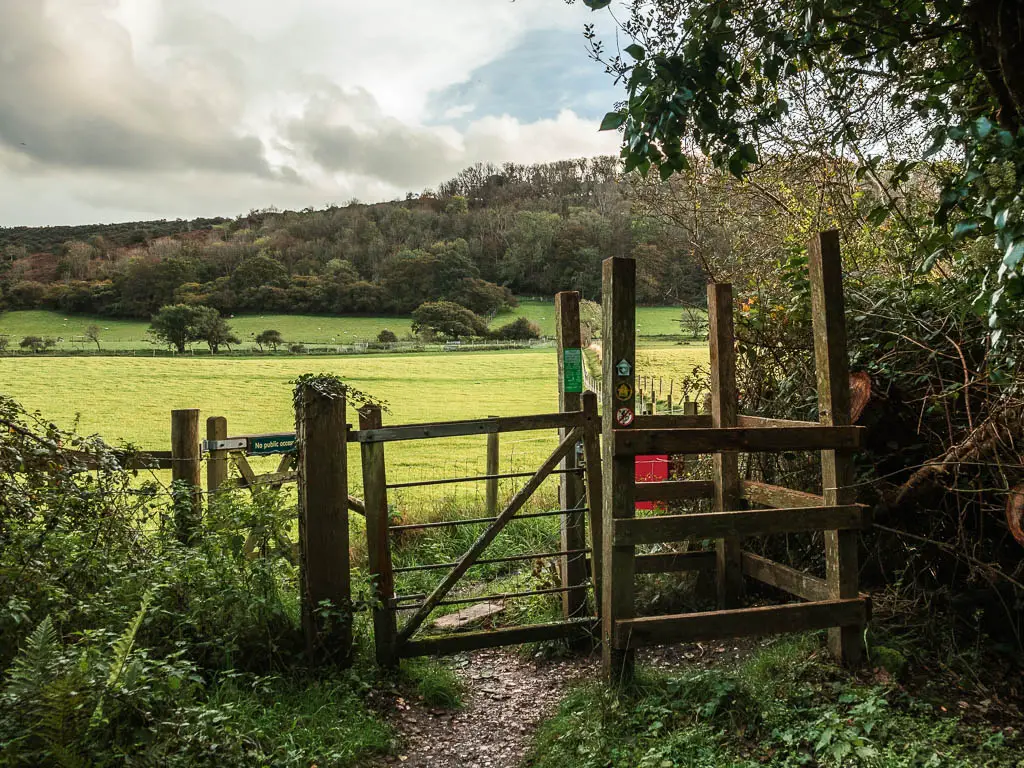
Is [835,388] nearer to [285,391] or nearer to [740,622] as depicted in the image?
[740,622]

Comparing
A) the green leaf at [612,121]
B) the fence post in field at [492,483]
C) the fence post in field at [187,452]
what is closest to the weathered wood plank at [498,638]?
the fence post in field at [187,452]

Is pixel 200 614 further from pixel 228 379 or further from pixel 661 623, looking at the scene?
pixel 228 379

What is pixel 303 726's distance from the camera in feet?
13.8

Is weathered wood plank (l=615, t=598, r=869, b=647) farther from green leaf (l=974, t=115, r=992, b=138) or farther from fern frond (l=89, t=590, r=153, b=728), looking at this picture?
green leaf (l=974, t=115, r=992, b=138)

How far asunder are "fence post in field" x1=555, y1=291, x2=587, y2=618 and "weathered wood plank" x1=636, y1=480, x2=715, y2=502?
1.72ft

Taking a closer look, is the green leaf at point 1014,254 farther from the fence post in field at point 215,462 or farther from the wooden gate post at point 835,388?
the fence post in field at point 215,462

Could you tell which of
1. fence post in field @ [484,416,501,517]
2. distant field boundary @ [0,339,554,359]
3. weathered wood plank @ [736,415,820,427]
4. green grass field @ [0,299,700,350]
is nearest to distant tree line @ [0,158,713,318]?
green grass field @ [0,299,700,350]

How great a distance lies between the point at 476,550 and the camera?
5.54m

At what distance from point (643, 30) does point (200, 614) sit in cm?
622

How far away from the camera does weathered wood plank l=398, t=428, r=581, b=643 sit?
5.34 m

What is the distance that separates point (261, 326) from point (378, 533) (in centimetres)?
5407

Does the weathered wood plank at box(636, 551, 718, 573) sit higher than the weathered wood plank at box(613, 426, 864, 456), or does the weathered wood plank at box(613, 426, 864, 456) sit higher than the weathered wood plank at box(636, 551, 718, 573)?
the weathered wood plank at box(613, 426, 864, 456)

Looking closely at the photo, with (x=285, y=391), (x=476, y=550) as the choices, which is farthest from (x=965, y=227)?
(x=285, y=391)

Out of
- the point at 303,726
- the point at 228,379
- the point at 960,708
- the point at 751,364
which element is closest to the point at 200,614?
the point at 303,726
